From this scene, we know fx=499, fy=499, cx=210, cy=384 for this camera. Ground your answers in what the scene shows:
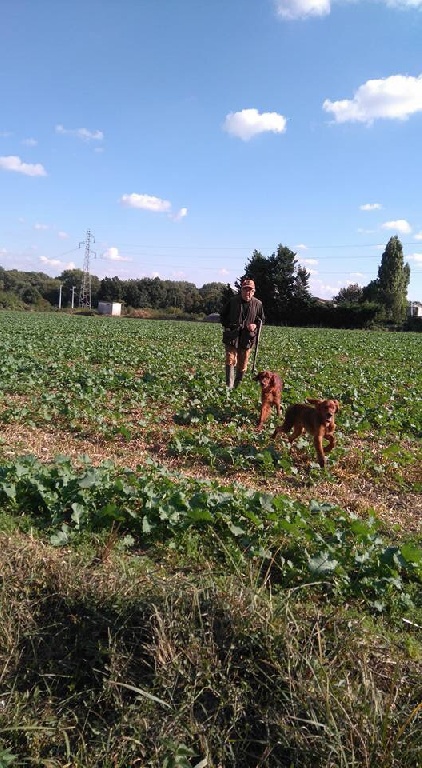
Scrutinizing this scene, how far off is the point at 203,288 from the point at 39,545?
11894cm

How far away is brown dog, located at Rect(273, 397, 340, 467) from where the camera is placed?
608cm

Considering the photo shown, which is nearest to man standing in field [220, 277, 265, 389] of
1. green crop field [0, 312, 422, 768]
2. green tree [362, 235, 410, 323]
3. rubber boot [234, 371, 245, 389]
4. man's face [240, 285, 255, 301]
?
man's face [240, 285, 255, 301]

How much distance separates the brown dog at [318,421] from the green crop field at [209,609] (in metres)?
0.26

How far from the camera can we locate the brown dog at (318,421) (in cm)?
608

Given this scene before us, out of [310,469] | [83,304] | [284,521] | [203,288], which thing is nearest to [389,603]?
[284,521]

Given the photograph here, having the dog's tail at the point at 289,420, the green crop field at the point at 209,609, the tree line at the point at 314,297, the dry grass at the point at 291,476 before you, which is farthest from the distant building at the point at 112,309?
the green crop field at the point at 209,609

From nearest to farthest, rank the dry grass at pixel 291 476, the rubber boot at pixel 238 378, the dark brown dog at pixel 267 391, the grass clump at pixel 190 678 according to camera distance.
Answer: the grass clump at pixel 190 678 → the dry grass at pixel 291 476 → the dark brown dog at pixel 267 391 → the rubber boot at pixel 238 378

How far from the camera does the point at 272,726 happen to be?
217 centimetres

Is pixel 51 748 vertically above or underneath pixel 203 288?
underneath

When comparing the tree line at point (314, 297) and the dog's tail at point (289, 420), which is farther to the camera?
the tree line at point (314, 297)

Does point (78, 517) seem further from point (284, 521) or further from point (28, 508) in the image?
point (284, 521)

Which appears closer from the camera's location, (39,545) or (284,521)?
(39,545)

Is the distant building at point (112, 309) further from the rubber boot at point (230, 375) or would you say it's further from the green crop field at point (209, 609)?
the green crop field at point (209, 609)

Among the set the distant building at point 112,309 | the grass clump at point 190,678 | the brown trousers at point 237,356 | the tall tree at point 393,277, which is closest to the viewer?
the grass clump at point 190,678
